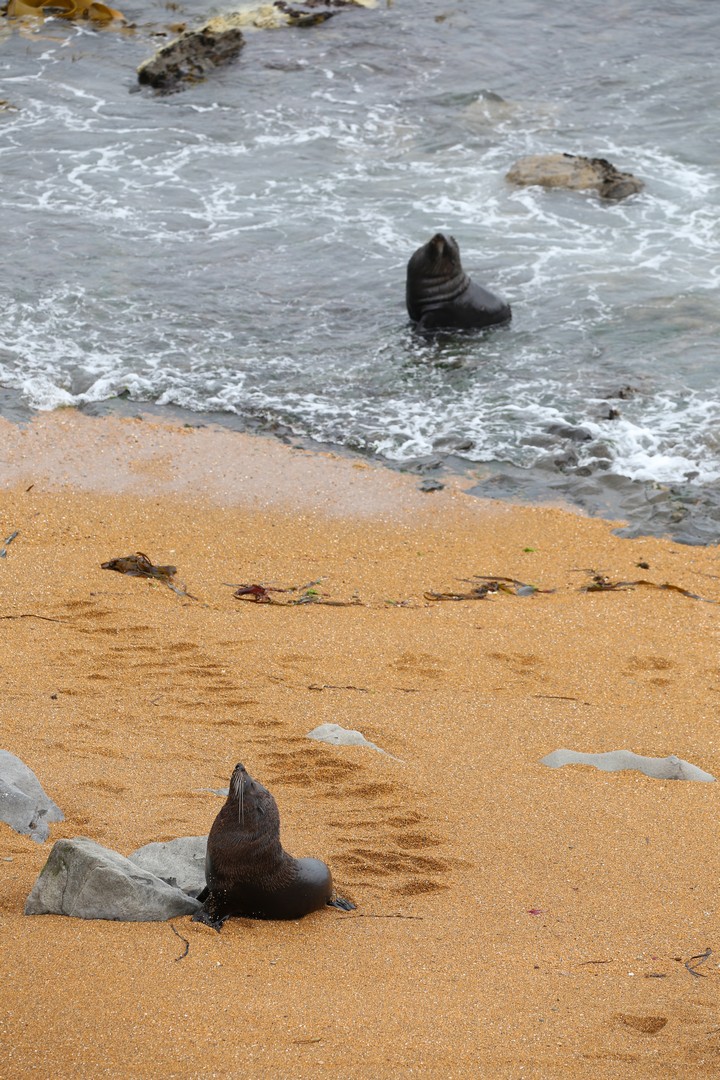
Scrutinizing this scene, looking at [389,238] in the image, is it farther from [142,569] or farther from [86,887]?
[86,887]

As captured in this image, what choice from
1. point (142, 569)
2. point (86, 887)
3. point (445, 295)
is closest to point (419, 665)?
point (142, 569)

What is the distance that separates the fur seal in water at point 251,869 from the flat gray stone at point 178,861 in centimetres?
10

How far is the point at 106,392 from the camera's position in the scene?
10117mm

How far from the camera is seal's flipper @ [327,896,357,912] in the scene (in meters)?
4.01

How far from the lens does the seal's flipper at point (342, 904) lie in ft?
13.1

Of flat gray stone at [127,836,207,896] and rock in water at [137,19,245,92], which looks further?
rock in water at [137,19,245,92]

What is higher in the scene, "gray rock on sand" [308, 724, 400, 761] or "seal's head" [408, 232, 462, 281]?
"seal's head" [408, 232, 462, 281]

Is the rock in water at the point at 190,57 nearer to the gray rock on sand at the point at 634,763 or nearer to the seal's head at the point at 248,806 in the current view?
the gray rock on sand at the point at 634,763

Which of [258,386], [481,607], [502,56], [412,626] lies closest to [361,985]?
[412,626]

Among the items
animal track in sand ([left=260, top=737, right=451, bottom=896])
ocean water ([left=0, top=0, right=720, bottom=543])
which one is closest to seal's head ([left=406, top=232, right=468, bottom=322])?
ocean water ([left=0, top=0, right=720, bottom=543])

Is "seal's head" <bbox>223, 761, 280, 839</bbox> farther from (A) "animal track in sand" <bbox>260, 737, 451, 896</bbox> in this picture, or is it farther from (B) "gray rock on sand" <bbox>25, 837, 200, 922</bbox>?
(A) "animal track in sand" <bbox>260, 737, 451, 896</bbox>

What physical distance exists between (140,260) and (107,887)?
1001 cm

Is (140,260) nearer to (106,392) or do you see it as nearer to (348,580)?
(106,392)

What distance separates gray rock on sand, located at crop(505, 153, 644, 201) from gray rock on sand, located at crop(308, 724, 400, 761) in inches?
427
